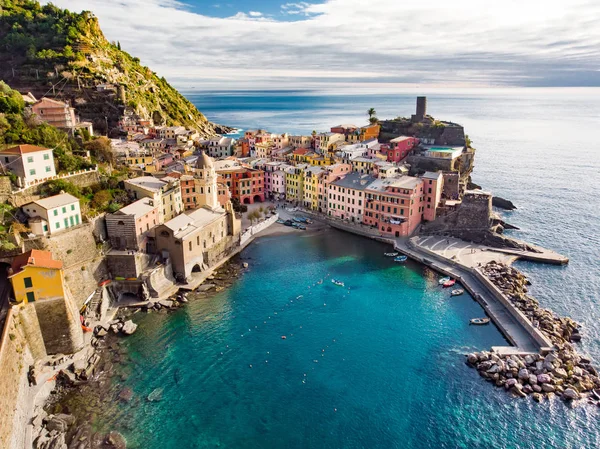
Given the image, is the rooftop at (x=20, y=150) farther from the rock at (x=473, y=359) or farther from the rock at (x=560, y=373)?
the rock at (x=560, y=373)

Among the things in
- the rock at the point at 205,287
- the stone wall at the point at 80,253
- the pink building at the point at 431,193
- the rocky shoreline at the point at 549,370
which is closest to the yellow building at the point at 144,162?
the stone wall at the point at 80,253

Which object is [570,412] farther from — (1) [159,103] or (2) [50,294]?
(1) [159,103]

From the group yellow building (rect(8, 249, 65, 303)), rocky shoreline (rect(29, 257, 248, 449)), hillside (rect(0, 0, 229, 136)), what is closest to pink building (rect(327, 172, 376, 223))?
rocky shoreline (rect(29, 257, 248, 449))

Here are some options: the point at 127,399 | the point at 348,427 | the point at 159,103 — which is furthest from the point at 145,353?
the point at 159,103

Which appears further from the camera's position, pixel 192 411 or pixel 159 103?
pixel 159 103

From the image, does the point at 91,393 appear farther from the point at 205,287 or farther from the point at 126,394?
the point at 205,287

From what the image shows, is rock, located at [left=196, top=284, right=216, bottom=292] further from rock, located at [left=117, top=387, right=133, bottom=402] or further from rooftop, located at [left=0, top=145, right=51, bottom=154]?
rooftop, located at [left=0, top=145, right=51, bottom=154]

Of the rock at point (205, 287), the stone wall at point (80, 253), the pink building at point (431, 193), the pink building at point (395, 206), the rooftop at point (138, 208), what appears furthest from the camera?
the pink building at point (431, 193)
